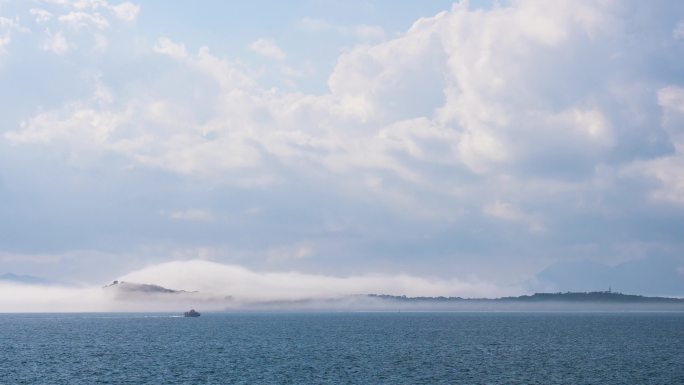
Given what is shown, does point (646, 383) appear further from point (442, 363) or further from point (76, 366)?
point (76, 366)

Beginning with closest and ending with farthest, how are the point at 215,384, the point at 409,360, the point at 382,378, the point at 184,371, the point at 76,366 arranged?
1. the point at 215,384
2. the point at 382,378
3. the point at 184,371
4. the point at 76,366
5. the point at 409,360

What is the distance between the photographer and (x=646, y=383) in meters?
145

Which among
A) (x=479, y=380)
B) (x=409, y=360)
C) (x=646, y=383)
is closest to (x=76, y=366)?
(x=409, y=360)

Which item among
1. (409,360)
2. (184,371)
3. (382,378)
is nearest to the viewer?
(382,378)

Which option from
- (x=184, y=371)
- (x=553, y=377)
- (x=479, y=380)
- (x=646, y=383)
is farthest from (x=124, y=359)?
(x=646, y=383)

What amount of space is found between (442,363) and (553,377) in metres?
33.3

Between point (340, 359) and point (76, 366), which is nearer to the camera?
point (76, 366)

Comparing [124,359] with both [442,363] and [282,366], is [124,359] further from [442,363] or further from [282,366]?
[442,363]

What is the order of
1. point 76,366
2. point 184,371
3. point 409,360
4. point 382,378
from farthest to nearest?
1. point 409,360
2. point 76,366
3. point 184,371
4. point 382,378

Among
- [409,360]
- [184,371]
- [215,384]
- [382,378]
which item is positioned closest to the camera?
[215,384]

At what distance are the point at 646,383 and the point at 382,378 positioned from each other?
54017 mm

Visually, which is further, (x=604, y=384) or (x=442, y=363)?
(x=442, y=363)

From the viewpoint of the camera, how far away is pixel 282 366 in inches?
6693

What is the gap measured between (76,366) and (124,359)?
1788 centimetres
